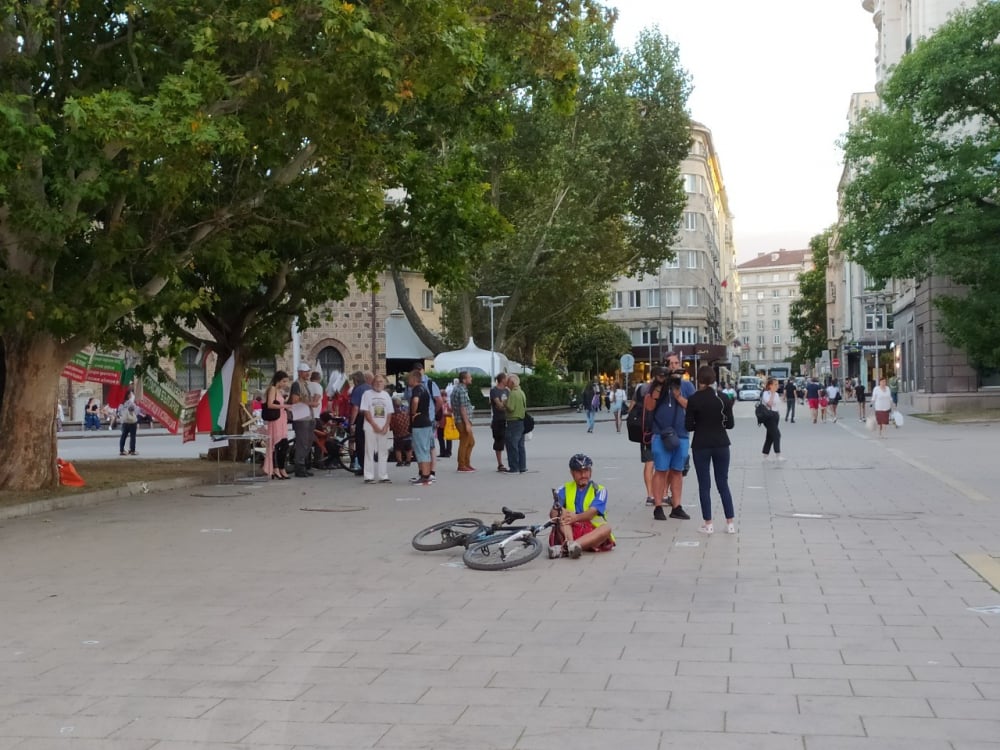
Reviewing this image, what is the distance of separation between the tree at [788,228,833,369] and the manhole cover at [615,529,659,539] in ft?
365

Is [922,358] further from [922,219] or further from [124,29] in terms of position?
[124,29]

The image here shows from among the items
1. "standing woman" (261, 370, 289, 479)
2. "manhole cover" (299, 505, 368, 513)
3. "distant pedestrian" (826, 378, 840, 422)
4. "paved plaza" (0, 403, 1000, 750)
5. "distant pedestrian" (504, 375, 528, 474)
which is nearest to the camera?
"paved plaza" (0, 403, 1000, 750)

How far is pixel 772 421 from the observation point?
22.4 metres

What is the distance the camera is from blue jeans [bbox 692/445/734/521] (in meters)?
11.6

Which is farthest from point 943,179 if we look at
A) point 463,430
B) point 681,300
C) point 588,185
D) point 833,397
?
point 681,300

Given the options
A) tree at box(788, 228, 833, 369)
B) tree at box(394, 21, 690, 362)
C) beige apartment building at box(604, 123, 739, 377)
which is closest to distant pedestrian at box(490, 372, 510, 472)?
tree at box(394, 21, 690, 362)

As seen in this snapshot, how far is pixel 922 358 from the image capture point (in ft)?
163

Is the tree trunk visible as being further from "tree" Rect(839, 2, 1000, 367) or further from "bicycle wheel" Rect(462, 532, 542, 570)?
"tree" Rect(839, 2, 1000, 367)

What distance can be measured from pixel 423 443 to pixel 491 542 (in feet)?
27.3

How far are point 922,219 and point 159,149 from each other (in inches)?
1259

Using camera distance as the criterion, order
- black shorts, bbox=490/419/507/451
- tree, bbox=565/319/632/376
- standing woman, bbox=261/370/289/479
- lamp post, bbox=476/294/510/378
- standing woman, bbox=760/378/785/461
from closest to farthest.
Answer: standing woman, bbox=261/370/289/479 → black shorts, bbox=490/419/507/451 → standing woman, bbox=760/378/785/461 → lamp post, bbox=476/294/510/378 → tree, bbox=565/319/632/376

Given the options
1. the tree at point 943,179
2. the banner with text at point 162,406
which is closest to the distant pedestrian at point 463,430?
the banner with text at point 162,406

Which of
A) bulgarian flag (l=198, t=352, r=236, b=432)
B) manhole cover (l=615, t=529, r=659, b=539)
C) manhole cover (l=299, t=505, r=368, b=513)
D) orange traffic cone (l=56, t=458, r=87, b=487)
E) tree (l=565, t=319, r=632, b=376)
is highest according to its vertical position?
tree (l=565, t=319, r=632, b=376)

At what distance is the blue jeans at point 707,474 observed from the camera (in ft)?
38.0
